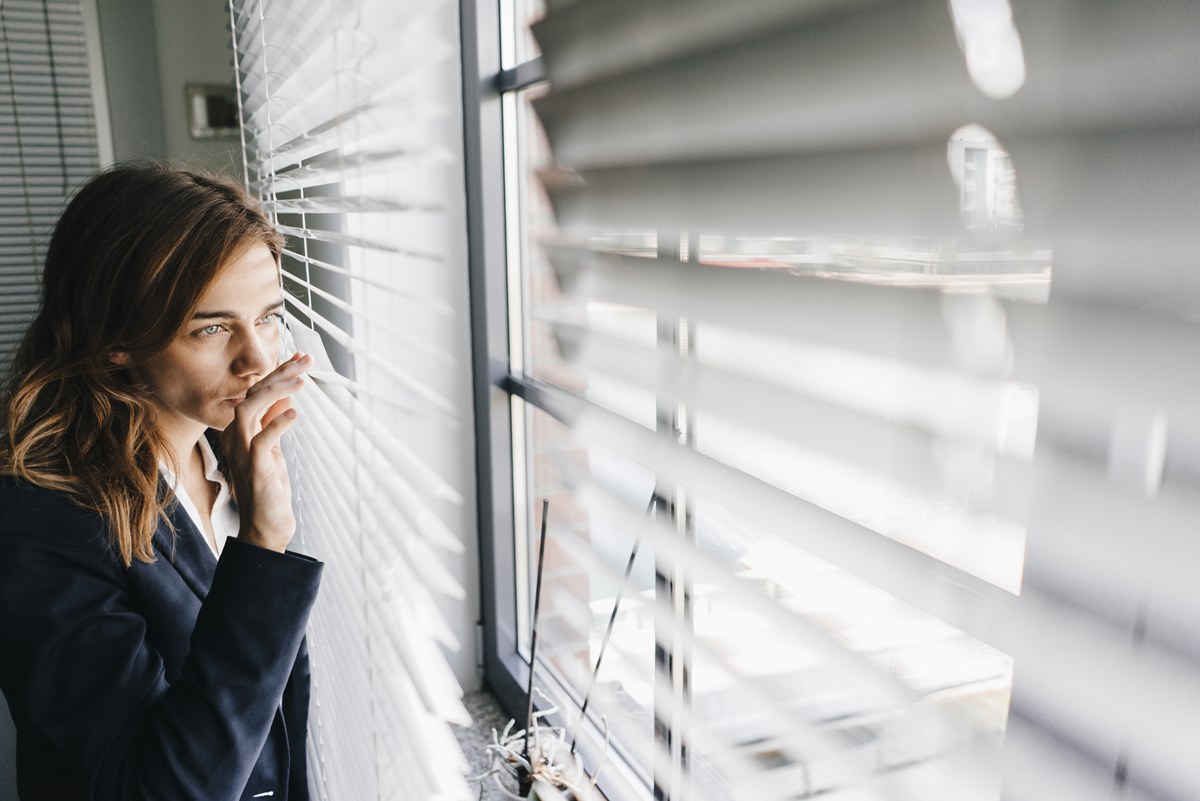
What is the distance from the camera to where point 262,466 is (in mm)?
1005

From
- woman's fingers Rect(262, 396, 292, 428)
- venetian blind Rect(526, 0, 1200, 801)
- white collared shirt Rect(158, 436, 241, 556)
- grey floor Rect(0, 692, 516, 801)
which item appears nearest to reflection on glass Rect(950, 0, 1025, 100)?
venetian blind Rect(526, 0, 1200, 801)

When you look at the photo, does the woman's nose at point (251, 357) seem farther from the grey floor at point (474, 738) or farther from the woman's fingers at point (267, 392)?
the grey floor at point (474, 738)

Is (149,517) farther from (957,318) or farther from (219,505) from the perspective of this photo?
(957,318)

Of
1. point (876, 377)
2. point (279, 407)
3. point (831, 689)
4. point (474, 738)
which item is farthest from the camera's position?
point (474, 738)

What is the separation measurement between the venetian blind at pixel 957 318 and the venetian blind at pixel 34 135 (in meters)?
1.98

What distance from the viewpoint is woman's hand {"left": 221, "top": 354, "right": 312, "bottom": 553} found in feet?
3.22

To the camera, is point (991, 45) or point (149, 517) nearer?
point (991, 45)

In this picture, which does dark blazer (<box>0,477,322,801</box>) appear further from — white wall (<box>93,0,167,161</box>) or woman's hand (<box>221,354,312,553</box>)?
white wall (<box>93,0,167,161</box>)

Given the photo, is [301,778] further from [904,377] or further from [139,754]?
[904,377]

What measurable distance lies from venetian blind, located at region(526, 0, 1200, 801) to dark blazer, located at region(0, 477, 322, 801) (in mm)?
572

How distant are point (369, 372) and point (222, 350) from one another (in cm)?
18

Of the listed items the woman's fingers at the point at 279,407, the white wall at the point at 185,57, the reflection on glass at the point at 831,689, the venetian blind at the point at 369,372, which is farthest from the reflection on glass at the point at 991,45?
the white wall at the point at 185,57

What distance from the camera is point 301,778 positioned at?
1217 millimetres

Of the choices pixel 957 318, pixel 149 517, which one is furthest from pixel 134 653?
pixel 957 318
